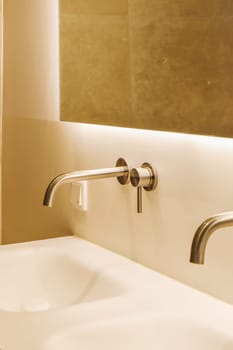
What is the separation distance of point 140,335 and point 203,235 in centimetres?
27

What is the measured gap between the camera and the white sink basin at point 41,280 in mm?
1263

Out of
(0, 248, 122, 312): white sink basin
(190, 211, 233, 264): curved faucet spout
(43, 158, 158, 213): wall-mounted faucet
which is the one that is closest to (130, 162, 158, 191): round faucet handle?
(43, 158, 158, 213): wall-mounted faucet

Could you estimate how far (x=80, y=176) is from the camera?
1171 millimetres

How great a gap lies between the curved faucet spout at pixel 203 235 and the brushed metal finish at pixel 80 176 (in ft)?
1.36

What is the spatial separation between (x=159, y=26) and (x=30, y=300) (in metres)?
0.66

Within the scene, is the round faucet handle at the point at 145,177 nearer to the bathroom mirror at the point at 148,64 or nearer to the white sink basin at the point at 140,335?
the bathroom mirror at the point at 148,64

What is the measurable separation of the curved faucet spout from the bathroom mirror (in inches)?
7.8

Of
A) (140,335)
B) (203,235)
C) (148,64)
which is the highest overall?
(148,64)

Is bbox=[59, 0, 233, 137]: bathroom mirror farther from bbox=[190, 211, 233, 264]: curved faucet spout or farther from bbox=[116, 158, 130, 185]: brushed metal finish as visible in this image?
bbox=[190, 211, 233, 264]: curved faucet spout

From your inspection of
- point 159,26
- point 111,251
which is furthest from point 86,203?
point 159,26

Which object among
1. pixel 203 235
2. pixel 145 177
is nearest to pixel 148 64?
pixel 145 177

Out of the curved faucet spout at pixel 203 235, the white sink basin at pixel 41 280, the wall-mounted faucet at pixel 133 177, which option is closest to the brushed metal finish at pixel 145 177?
the wall-mounted faucet at pixel 133 177

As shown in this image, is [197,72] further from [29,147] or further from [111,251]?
[29,147]

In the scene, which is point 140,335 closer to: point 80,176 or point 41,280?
point 80,176
